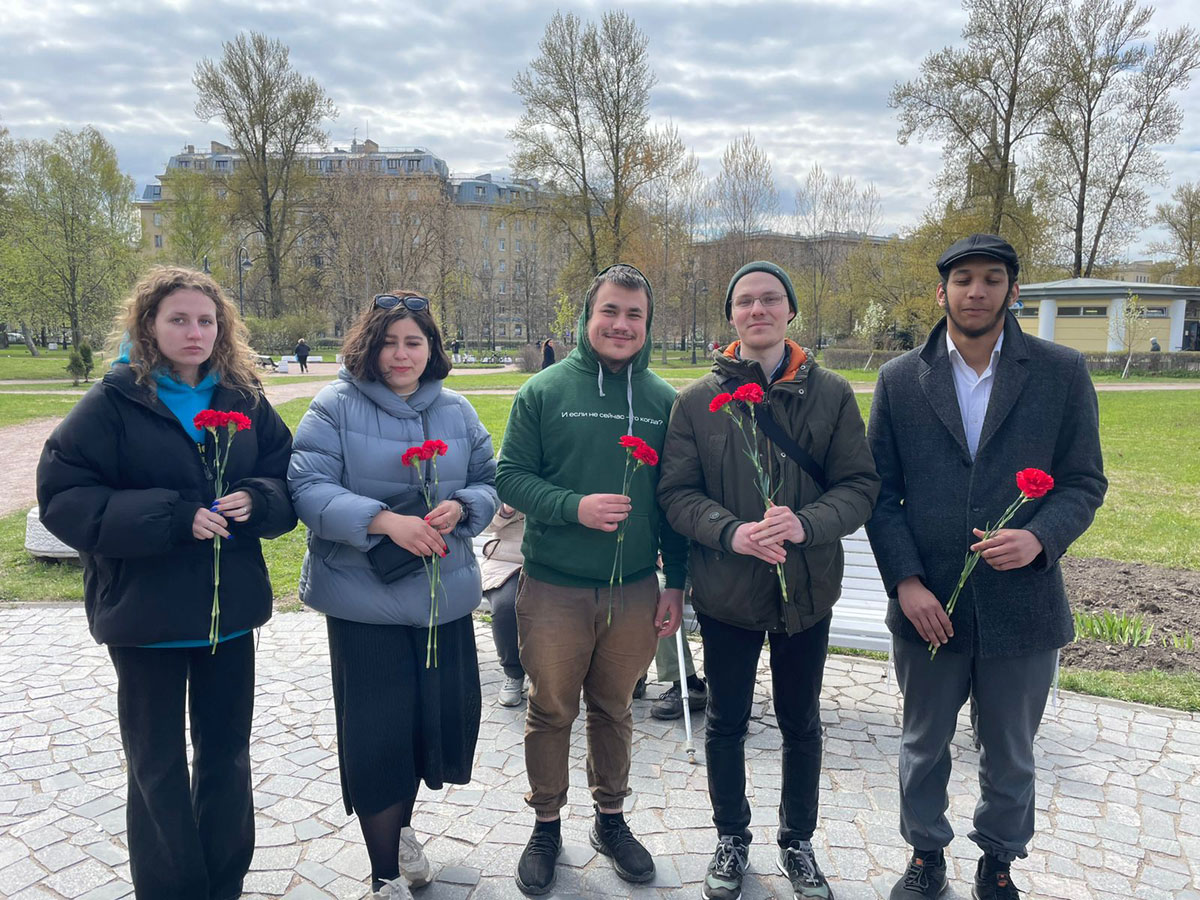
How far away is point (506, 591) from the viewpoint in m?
4.37

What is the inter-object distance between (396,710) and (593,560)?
2.83 ft

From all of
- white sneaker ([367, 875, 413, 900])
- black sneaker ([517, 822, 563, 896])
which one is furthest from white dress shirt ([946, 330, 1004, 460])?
white sneaker ([367, 875, 413, 900])

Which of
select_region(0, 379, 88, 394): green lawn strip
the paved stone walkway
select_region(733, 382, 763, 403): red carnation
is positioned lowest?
the paved stone walkway

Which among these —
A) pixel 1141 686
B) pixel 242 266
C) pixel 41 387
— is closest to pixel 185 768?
pixel 1141 686

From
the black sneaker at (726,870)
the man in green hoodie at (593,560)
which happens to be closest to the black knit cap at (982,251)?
the man in green hoodie at (593,560)

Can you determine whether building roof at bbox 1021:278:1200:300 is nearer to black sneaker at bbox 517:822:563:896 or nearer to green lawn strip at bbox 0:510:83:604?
green lawn strip at bbox 0:510:83:604

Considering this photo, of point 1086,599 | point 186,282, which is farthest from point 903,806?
point 1086,599

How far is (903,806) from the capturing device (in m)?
2.82

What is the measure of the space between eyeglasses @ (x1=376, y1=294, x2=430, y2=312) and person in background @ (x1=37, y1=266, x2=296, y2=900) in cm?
52

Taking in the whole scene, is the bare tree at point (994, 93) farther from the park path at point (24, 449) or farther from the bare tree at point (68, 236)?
the bare tree at point (68, 236)

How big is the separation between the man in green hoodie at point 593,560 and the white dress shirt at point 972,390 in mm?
1069

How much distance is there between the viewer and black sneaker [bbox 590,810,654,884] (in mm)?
2889

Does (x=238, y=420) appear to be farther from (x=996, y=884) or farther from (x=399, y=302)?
(x=996, y=884)

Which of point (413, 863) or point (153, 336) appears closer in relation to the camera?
point (153, 336)
